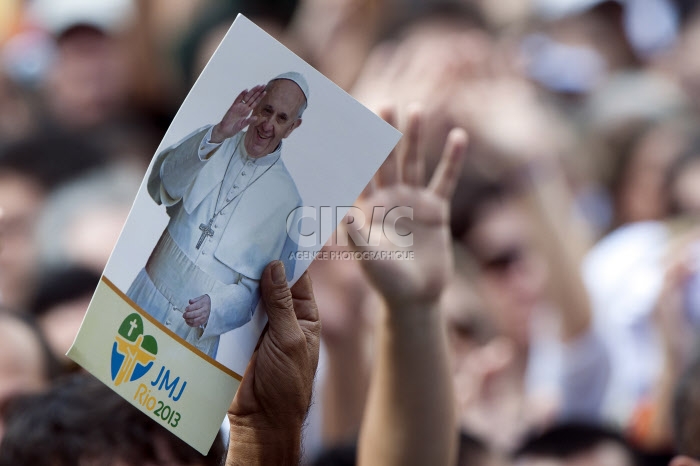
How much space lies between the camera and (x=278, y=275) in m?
1.91

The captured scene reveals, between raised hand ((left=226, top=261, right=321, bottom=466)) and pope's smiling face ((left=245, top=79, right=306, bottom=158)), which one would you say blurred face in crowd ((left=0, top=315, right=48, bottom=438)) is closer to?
raised hand ((left=226, top=261, right=321, bottom=466))

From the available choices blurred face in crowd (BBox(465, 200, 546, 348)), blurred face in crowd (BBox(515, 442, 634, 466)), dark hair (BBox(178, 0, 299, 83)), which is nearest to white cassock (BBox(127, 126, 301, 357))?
blurred face in crowd (BBox(515, 442, 634, 466))

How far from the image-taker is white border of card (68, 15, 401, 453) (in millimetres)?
1835

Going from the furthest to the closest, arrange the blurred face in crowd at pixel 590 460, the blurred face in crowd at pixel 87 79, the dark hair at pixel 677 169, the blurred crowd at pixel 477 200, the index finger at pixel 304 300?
the blurred face in crowd at pixel 87 79 < the dark hair at pixel 677 169 < the blurred crowd at pixel 477 200 < the blurred face in crowd at pixel 590 460 < the index finger at pixel 304 300

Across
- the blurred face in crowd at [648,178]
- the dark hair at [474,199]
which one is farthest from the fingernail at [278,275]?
the blurred face in crowd at [648,178]

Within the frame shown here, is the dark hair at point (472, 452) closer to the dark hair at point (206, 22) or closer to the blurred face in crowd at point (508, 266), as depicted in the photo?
the blurred face in crowd at point (508, 266)

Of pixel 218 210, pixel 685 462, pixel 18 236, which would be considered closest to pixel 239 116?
pixel 218 210

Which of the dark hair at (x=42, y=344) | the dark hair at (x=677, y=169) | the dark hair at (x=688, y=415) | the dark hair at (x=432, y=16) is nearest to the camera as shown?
the dark hair at (x=688, y=415)

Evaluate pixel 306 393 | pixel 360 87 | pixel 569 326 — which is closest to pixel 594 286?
pixel 569 326

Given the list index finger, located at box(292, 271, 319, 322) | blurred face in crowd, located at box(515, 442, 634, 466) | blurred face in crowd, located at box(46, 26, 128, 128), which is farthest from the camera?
blurred face in crowd, located at box(46, 26, 128, 128)

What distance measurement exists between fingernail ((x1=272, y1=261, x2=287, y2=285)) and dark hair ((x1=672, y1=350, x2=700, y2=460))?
112cm

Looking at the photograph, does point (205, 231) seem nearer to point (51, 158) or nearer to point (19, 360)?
point (19, 360)

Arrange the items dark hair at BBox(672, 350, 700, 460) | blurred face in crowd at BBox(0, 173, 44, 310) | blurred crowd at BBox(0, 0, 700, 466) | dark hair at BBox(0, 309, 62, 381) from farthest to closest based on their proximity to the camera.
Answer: blurred face in crowd at BBox(0, 173, 44, 310) < blurred crowd at BBox(0, 0, 700, 466) < dark hair at BBox(0, 309, 62, 381) < dark hair at BBox(672, 350, 700, 460)

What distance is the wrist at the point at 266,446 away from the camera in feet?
6.46
